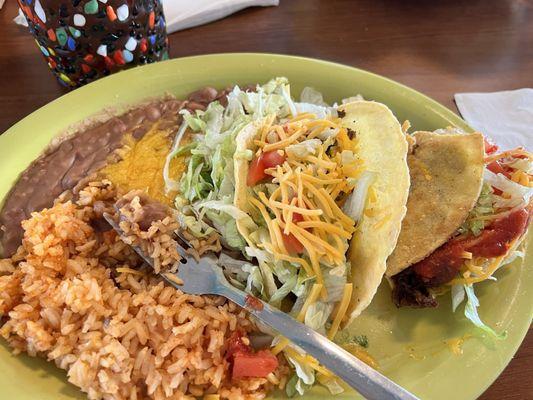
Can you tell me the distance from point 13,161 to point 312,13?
1.91 m

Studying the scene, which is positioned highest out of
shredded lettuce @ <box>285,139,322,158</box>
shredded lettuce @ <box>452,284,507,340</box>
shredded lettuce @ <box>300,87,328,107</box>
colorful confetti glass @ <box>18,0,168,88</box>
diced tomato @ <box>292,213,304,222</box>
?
colorful confetti glass @ <box>18,0,168,88</box>

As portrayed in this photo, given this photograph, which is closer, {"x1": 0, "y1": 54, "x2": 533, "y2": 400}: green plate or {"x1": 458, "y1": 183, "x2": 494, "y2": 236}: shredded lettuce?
{"x1": 0, "y1": 54, "x2": 533, "y2": 400}: green plate

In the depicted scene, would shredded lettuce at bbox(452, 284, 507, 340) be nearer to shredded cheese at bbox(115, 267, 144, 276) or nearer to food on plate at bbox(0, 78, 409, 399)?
food on plate at bbox(0, 78, 409, 399)

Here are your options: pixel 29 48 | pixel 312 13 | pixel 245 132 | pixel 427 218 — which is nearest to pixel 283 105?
pixel 245 132

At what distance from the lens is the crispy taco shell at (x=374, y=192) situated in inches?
57.8

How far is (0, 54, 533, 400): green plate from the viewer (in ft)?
4.70

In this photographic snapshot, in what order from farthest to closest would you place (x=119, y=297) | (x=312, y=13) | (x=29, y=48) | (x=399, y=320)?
(x=312, y=13)
(x=29, y=48)
(x=399, y=320)
(x=119, y=297)

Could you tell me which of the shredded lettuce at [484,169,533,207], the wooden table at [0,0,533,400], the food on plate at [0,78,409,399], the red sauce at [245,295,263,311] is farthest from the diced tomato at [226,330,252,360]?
the wooden table at [0,0,533,400]

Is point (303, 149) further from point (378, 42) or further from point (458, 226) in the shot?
point (378, 42)

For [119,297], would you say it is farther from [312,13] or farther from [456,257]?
[312,13]

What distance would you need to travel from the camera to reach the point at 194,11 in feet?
8.88

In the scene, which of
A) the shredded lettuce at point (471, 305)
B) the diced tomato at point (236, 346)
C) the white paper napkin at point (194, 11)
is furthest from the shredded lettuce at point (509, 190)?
the white paper napkin at point (194, 11)

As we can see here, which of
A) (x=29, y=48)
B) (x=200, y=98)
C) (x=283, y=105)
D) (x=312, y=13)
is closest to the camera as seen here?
(x=283, y=105)

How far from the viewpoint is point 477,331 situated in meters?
1.56
